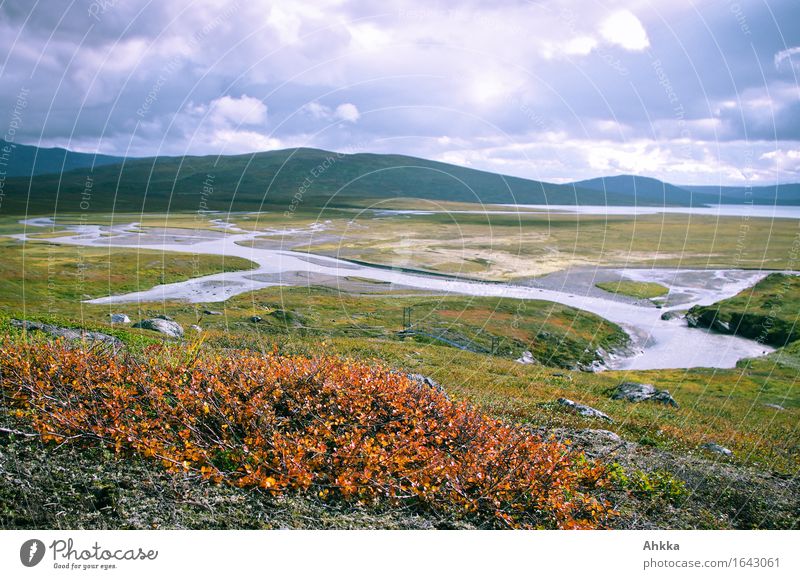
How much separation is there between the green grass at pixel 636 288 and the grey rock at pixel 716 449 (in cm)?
6686

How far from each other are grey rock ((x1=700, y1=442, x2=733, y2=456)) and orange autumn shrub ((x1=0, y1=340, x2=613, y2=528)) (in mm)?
5759

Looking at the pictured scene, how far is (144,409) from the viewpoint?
1136 cm

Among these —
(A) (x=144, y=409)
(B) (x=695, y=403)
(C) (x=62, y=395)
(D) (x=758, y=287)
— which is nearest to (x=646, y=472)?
(A) (x=144, y=409)

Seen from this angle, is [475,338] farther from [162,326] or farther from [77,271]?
[77,271]

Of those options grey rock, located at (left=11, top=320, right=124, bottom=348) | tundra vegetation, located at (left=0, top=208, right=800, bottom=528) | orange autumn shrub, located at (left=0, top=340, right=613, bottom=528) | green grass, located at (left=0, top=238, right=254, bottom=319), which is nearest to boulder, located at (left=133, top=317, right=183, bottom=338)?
green grass, located at (left=0, top=238, right=254, bottom=319)

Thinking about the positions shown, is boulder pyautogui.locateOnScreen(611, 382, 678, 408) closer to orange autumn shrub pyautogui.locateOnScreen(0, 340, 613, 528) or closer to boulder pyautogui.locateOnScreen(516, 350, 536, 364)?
orange autumn shrub pyautogui.locateOnScreen(0, 340, 613, 528)

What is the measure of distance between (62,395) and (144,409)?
1583mm

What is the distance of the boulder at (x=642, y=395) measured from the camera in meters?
25.1

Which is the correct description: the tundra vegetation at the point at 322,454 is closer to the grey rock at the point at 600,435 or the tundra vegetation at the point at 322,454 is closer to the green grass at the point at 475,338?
the grey rock at the point at 600,435

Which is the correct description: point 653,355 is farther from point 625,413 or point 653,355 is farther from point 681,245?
point 681,245

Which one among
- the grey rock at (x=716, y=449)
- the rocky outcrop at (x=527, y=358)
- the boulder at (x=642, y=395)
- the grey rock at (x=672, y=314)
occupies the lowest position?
the rocky outcrop at (x=527, y=358)
